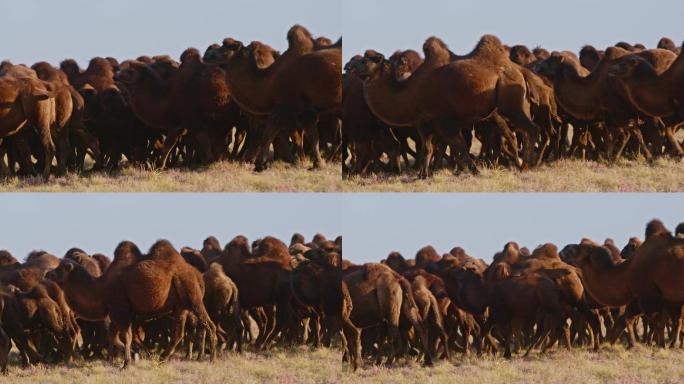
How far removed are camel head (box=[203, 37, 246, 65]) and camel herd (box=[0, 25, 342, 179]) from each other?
15mm

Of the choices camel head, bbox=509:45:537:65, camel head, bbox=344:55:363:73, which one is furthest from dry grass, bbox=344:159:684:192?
camel head, bbox=509:45:537:65

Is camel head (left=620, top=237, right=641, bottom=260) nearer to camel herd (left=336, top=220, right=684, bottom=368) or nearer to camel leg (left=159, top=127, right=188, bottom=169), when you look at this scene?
camel herd (left=336, top=220, right=684, bottom=368)

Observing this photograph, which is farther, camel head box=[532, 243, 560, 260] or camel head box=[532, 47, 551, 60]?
camel head box=[532, 47, 551, 60]

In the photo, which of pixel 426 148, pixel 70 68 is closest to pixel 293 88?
pixel 426 148

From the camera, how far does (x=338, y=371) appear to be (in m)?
18.3

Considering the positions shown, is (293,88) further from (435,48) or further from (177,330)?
(177,330)

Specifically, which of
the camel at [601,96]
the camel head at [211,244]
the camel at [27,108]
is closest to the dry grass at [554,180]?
the camel at [601,96]

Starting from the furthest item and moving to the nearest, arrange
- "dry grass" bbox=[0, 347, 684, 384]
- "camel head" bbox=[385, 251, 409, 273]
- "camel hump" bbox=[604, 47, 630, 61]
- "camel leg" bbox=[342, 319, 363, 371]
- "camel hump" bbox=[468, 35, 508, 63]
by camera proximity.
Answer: "camel hump" bbox=[604, 47, 630, 61] → "camel head" bbox=[385, 251, 409, 273] → "camel hump" bbox=[468, 35, 508, 63] → "camel leg" bbox=[342, 319, 363, 371] → "dry grass" bbox=[0, 347, 684, 384]

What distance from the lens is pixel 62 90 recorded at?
70.0 feet

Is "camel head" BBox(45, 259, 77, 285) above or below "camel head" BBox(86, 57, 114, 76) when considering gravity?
below

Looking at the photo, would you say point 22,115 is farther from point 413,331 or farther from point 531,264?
point 531,264

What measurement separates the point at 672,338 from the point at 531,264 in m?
2.44

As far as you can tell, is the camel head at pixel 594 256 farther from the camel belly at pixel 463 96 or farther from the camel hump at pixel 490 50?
the camel hump at pixel 490 50

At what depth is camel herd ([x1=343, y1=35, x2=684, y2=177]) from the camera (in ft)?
64.8
